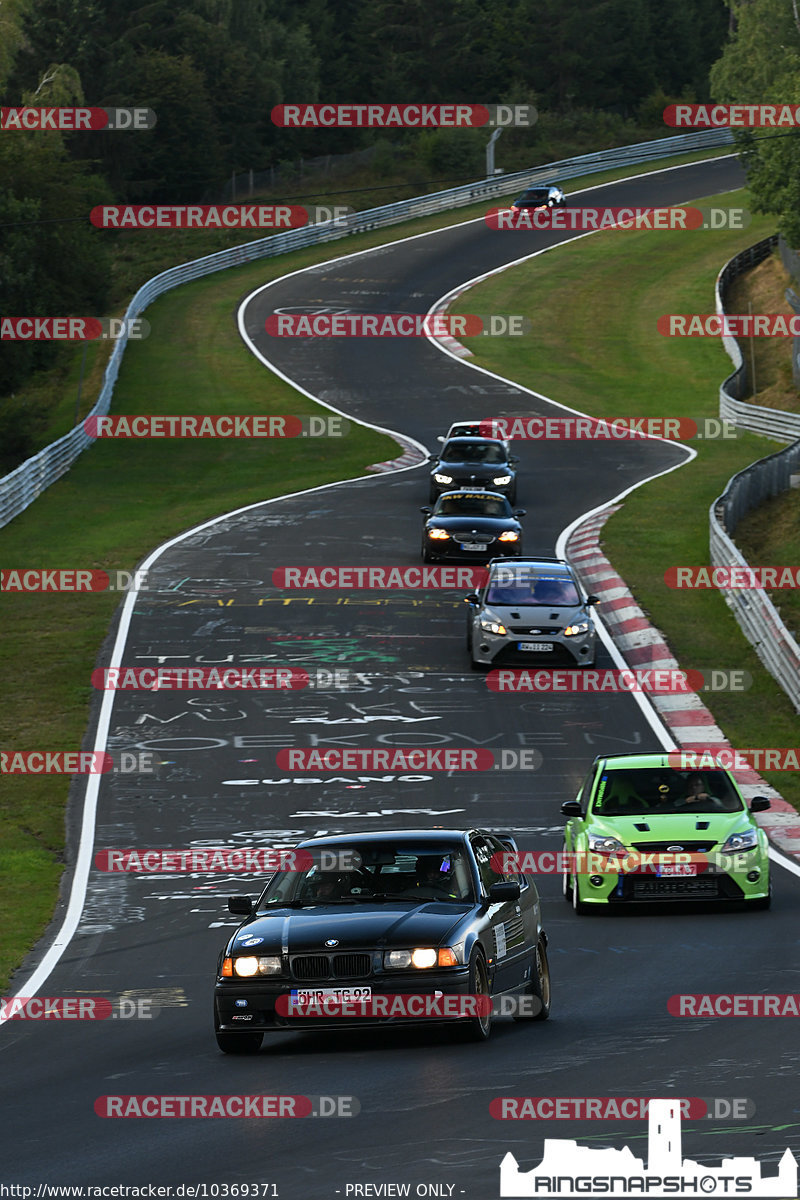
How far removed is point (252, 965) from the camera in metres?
11.3

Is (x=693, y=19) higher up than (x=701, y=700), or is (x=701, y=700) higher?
(x=693, y=19)

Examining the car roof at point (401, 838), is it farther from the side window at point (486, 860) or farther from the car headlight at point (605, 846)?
the car headlight at point (605, 846)

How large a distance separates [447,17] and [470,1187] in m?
119

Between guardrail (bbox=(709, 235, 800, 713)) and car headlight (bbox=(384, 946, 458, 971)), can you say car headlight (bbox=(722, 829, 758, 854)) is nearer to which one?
car headlight (bbox=(384, 946, 458, 971))

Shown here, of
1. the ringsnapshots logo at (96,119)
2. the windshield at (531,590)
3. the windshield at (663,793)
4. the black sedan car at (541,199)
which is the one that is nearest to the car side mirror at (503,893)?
the windshield at (663,793)

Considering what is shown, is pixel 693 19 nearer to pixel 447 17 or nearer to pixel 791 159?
pixel 447 17

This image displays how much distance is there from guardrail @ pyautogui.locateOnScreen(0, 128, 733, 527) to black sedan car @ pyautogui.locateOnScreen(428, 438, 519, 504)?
33.3 ft

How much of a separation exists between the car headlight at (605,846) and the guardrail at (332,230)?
31.5 m

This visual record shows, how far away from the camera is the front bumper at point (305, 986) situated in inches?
437

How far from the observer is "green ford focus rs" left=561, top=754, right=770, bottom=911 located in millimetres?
16750

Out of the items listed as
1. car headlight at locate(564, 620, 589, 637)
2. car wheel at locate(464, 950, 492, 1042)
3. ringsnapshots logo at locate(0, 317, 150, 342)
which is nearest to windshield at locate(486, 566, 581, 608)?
car headlight at locate(564, 620, 589, 637)

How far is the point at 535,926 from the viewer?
12.8 m

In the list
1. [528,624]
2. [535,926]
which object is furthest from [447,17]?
[535,926]

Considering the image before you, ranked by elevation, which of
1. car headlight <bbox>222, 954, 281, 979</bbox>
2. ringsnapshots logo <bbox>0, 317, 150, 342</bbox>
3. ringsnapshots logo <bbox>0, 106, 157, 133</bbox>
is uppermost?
ringsnapshots logo <bbox>0, 106, 157, 133</bbox>
